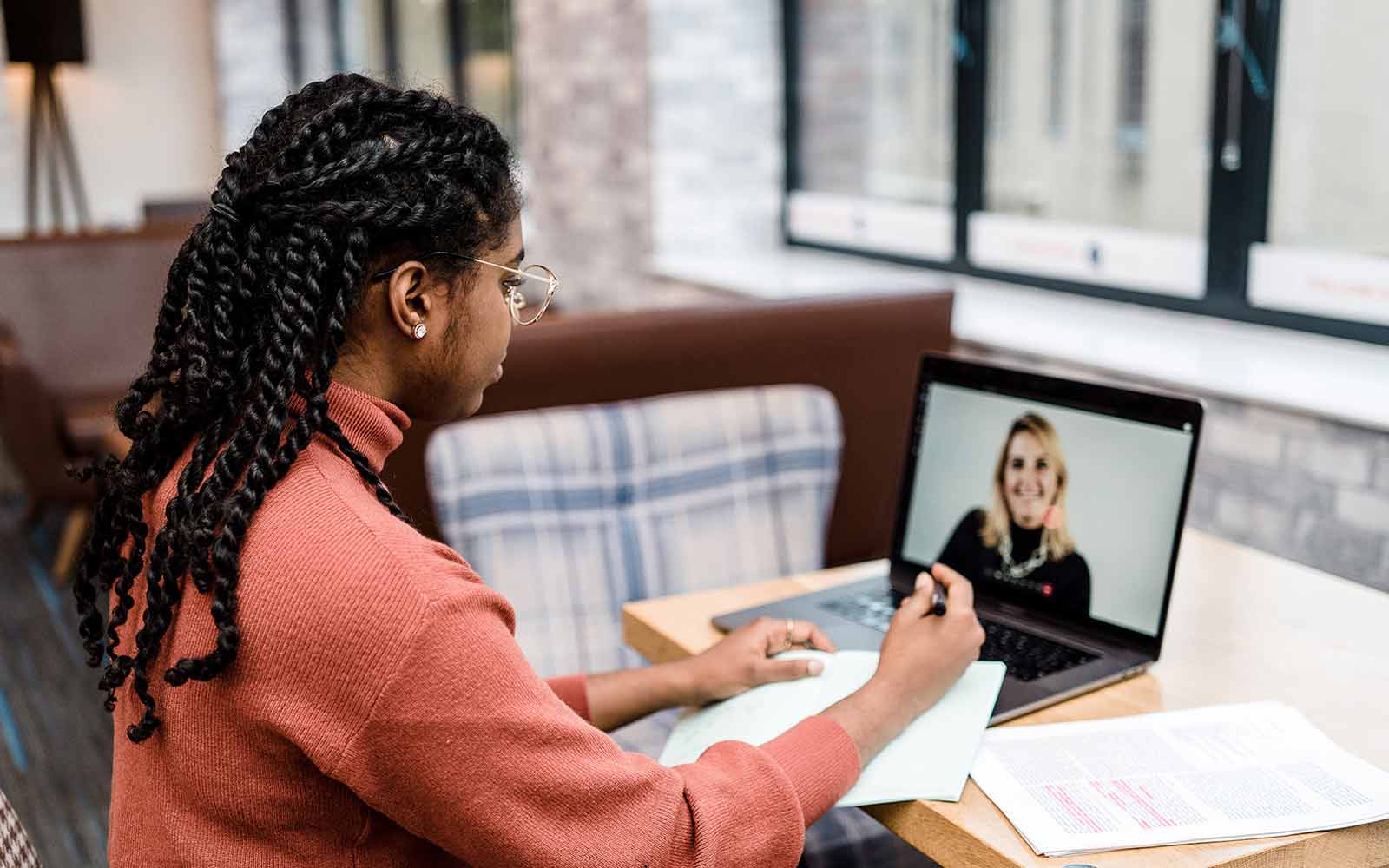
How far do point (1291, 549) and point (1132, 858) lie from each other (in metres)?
1.71

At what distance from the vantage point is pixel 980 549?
1.60 m

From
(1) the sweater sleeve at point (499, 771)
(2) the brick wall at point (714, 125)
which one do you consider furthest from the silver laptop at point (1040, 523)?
(2) the brick wall at point (714, 125)

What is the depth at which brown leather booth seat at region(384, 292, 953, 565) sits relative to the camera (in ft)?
7.90

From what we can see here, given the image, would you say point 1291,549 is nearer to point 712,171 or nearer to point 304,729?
point 304,729

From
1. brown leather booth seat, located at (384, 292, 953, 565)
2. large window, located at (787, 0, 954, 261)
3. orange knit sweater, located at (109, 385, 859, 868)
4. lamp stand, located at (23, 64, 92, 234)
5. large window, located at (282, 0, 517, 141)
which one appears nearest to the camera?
orange knit sweater, located at (109, 385, 859, 868)

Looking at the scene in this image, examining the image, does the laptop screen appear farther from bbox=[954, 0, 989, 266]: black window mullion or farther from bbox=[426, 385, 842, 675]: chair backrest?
bbox=[954, 0, 989, 266]: black window mullion

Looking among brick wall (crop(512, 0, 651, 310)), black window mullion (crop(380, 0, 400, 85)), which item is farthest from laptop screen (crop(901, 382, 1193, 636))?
black window mullion (crop(380, 0, 400, 85))

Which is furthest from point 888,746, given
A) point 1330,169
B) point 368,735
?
point 1330,169

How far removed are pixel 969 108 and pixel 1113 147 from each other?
0.52 meters

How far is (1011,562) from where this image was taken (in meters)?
1.57

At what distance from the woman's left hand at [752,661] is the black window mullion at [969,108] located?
2807 mm

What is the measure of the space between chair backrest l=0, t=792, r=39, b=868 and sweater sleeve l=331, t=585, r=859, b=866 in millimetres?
314

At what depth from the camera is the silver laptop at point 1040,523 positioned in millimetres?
1440

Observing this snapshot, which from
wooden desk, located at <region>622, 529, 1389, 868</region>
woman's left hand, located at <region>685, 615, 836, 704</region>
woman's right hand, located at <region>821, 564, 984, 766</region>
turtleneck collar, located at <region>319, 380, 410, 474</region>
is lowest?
wooden desk, located at <region>622, 529, 1389, 868</region>
